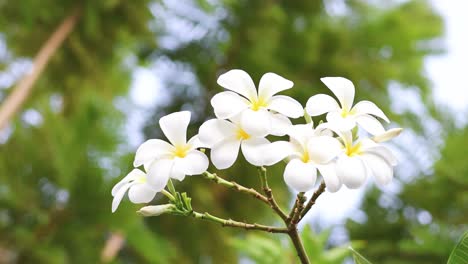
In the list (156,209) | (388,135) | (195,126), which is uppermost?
(388,135)

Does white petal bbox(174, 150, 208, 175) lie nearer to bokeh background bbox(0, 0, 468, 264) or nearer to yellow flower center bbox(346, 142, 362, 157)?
yellow flower center bbox(346, 142, 362, 157)

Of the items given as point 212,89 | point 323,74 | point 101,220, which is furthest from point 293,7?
point 101,220

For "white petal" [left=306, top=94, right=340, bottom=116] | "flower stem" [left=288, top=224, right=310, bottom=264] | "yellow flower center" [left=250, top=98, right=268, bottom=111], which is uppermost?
"white petal" [left=306, top=94, right=340, bottom=116]

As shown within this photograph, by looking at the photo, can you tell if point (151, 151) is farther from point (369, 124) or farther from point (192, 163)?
point (369, 124)

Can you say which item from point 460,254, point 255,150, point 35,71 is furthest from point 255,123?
point 35,71

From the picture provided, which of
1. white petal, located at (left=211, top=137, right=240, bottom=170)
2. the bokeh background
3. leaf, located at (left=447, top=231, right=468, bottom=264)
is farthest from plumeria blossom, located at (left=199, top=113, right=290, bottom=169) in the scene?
the bokeh background

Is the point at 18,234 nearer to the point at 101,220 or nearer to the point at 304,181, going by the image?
the point at 101,220

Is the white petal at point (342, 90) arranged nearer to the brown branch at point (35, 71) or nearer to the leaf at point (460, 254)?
the leaf at point (460, 254)

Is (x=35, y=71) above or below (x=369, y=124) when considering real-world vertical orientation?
below
